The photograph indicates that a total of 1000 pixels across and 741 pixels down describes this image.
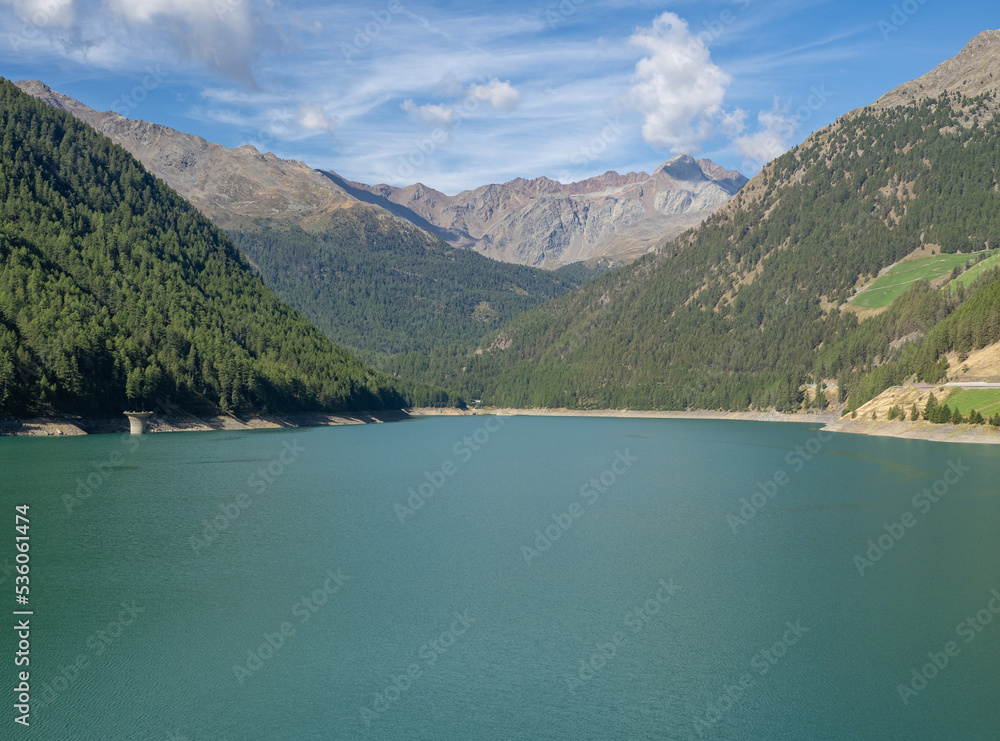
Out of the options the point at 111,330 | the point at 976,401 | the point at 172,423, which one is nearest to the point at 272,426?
the point at 172,423

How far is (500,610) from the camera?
36062 mm

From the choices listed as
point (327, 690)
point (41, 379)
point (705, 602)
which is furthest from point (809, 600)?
point (41, 379)

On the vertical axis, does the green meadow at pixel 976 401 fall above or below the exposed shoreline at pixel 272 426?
above

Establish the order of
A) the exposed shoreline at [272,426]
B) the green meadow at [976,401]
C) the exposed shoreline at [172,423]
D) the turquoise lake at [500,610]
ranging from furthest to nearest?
the green meadow at [976,401]
the exposed shoreline at [272,426]
the exposed shoreline at [172,423]
the turquoise lake at [500,610]

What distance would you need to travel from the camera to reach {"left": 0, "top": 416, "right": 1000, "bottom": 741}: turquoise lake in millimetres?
25297

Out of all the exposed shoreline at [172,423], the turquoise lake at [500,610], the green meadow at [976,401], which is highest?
the green meadow at [976,401]

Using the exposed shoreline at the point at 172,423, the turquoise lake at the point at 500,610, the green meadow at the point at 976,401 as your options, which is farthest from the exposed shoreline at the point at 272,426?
the turquoise lake at the point at 500,610

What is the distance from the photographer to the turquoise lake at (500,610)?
83.0ft

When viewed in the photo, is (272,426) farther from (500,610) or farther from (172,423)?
(500,610)

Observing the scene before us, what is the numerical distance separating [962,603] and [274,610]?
1366 inches

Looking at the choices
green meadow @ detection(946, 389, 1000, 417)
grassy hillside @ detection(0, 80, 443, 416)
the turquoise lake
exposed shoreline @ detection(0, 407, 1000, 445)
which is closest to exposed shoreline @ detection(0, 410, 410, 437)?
exposed shoreline @ detection(0, 407, 1000, 445)

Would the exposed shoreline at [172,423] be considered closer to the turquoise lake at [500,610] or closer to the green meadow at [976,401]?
the turquoise lake at [500,610]

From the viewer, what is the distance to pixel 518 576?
42.2m

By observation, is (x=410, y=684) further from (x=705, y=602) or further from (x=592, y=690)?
(x=705, y=602)
